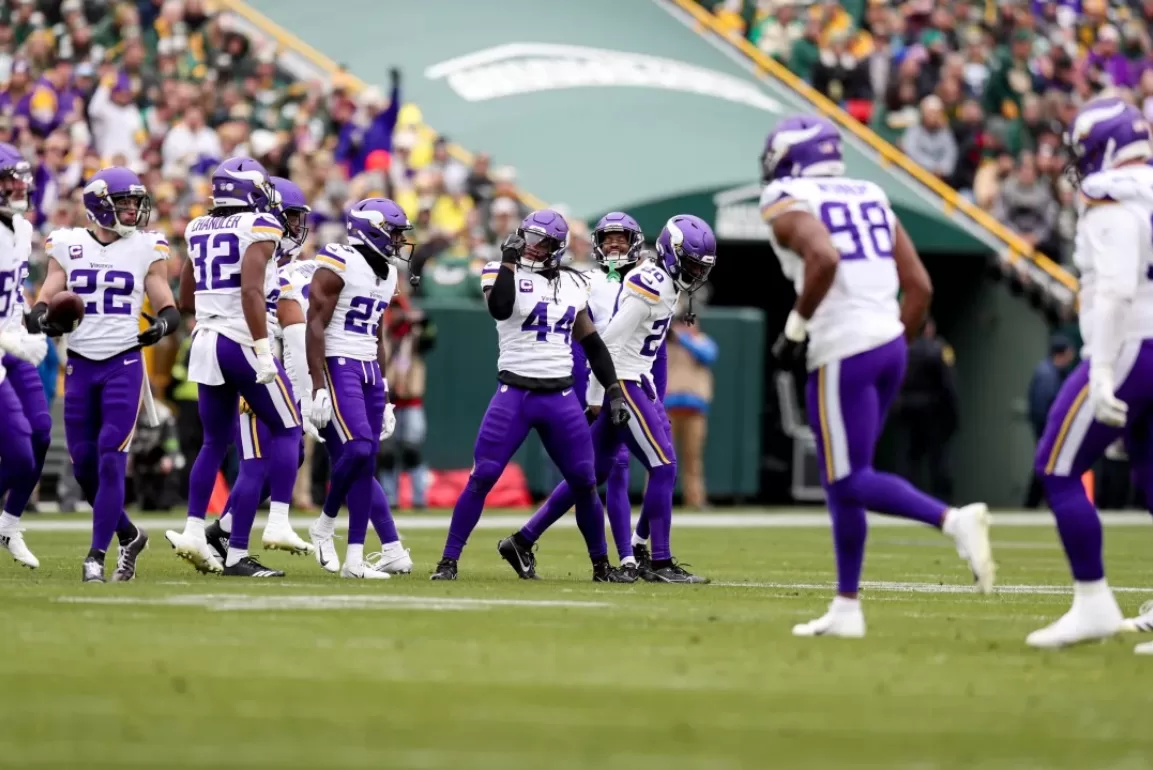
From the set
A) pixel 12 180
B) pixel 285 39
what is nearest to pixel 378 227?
pixel 12 180

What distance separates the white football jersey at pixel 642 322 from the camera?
38.4 ft

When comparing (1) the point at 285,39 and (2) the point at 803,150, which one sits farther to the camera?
(1) the point at 285,39

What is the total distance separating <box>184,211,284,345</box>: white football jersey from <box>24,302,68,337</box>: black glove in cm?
85

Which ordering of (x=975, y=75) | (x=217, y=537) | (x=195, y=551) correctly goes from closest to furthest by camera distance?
1. (x=195, y=551)
2. (x=217, y=537)
3. (x=975, y=75)

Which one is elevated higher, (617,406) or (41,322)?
(41,322)

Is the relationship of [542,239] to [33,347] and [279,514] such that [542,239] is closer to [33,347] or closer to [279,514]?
[279,514]

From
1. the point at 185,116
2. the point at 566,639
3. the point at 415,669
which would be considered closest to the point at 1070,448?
the point at 566,639

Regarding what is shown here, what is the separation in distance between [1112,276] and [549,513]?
15.1 feet

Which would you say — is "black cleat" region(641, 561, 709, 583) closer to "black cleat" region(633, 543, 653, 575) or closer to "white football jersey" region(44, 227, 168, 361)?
"black cleat" region(633, 543, 653, 575)

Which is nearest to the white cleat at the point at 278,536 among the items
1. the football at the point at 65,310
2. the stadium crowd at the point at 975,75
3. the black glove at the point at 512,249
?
the football at the point at 65,310

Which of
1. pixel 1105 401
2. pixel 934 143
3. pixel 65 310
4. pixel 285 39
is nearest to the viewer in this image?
pixel 1105 401

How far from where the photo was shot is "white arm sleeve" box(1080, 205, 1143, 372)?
7.64 meters

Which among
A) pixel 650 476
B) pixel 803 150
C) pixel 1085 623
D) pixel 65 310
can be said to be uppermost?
pixel 803 150

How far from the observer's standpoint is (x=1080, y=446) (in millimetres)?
7844
